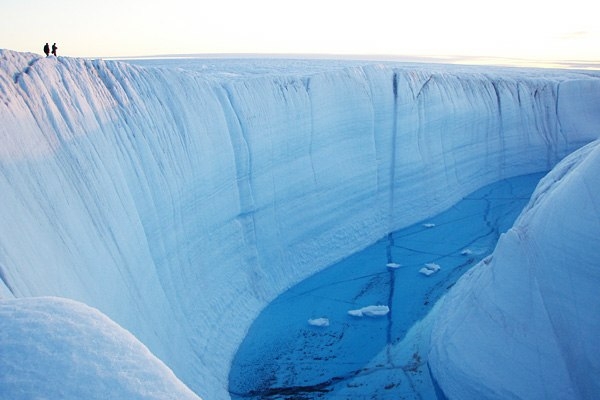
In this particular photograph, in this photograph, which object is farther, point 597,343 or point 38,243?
point 597,343

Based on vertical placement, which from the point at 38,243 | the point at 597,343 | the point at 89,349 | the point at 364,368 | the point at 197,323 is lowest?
the point at 364,368

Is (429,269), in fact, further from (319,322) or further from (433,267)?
(319,322)

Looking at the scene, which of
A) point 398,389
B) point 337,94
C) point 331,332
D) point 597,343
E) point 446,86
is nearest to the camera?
point 597,343

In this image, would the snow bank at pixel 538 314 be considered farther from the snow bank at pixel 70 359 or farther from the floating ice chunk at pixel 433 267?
the snow bank at pixel 70 359

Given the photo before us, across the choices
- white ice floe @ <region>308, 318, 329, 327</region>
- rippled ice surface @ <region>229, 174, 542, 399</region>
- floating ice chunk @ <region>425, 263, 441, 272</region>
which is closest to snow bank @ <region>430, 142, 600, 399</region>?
rippled ice surface @ <region>229, 174, 542, 399</region>

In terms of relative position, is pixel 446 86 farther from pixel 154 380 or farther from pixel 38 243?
pixel 154 380

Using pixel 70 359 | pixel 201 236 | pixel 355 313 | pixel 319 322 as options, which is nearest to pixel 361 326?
pixel 355 313

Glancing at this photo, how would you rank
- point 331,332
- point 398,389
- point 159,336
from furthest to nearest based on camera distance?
point 331,332 < point 398,389 < point 159,336

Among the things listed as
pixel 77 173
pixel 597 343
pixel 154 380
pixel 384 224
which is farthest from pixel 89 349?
Answer: pixel 384 224
